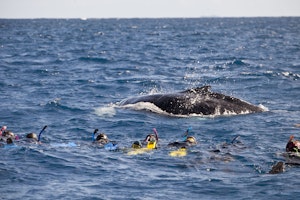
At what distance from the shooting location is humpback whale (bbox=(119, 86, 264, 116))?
21.3 metres

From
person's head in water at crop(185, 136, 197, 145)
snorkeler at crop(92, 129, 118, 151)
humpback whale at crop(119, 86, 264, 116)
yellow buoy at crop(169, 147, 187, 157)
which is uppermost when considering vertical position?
humpback whale at crop(119, 86, 264, 116)

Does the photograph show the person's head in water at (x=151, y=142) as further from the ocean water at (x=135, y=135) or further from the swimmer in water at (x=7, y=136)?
the swimmer in water at (x=7, y=136)

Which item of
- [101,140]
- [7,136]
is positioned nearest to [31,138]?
[7,136]

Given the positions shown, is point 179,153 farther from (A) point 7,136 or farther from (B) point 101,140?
(A) point 7,136

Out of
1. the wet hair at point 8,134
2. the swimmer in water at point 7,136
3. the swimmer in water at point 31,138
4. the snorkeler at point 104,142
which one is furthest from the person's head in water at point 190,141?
the wet hair at point 8,134

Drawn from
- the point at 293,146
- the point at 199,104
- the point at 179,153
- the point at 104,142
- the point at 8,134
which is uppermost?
the point at 199,104

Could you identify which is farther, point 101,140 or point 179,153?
point 101,140

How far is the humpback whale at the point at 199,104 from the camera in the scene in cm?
2130

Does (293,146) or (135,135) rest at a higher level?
(293,146)

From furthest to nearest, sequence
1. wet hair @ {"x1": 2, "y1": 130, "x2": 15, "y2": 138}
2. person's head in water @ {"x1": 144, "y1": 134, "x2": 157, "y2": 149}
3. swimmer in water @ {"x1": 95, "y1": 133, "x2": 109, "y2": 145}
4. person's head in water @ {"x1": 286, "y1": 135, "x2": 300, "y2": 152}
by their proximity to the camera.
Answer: wet hair @ {"x1": 2, "y1": 130, "x2": 15, "y2": 138} < swimmer in water @ {"x1": 95, "y1": 133, "x2": 109, "y2": 145} < person's head in water @ {"x1": 144, "y1": 134, "x2": 157, "y2": 149} < person's head in water @ {"x1": 286, "y1": 135, "x2": 300, "y2": 152}

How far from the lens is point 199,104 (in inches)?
849

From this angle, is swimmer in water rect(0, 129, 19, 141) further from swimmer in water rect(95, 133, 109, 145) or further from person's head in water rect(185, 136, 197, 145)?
person's head in water rect(185, 136, 197, 145)

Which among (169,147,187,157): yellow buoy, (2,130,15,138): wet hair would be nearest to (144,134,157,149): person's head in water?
(169,147,187,157): yellow buoy

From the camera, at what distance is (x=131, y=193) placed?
477 inches
